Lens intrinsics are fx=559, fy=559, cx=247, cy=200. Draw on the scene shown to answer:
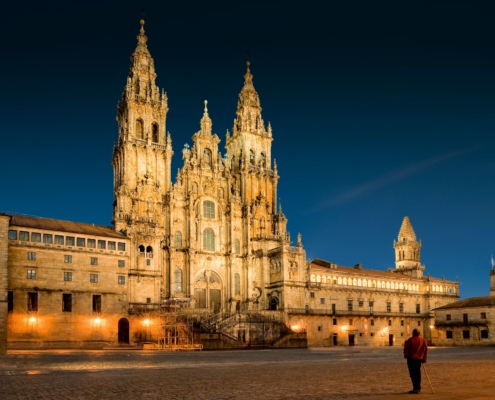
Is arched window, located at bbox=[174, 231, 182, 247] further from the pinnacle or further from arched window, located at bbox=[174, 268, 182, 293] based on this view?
the pinnacle

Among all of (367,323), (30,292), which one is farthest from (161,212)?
(367,323)

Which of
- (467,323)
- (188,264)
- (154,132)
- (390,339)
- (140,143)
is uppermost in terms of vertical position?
(154,132)

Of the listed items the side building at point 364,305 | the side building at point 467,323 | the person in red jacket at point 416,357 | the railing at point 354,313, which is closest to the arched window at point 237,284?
the side building at point 364,305

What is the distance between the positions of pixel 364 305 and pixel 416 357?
82.4 m

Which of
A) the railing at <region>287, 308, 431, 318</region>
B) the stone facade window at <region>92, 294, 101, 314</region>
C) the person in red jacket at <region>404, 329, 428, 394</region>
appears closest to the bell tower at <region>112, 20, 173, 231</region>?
the stone facade window at <region>92, 294, 101, 314</region>

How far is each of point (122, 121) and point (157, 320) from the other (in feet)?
108

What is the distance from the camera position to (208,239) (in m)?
89.6

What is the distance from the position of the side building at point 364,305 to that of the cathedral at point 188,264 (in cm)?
23

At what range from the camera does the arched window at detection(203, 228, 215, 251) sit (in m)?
89.1

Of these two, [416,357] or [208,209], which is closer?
[416,357]

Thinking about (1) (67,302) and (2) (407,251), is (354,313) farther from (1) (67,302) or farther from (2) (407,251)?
(1) (67,302)

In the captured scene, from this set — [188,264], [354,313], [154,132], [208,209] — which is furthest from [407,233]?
[154,132]

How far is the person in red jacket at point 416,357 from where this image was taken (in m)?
17.5

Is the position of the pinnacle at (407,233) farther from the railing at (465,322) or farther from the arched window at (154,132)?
the arched window at (154,132)
